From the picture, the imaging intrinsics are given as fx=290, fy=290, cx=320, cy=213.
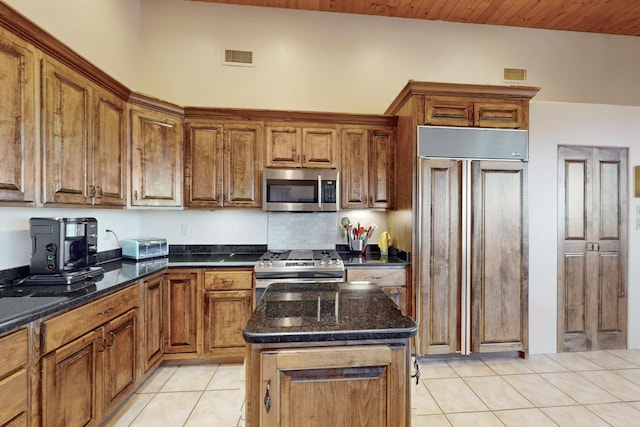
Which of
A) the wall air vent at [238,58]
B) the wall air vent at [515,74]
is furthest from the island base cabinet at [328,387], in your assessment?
the wall air vent at [515,74]

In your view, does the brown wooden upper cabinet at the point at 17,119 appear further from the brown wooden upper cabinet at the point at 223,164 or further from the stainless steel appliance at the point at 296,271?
Result: the stainless steel appliance at the point at 296,271

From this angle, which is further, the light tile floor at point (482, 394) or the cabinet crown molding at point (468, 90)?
the cabinet crown molding at point (468, 90)

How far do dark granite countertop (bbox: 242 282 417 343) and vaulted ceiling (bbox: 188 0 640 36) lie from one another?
332 cm

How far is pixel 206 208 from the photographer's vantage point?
3064 millimetres

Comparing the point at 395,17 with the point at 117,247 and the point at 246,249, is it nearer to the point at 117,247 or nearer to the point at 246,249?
the point at 246,249

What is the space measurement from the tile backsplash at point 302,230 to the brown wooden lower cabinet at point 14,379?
2.27m

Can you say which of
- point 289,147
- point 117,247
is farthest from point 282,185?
point 117,247

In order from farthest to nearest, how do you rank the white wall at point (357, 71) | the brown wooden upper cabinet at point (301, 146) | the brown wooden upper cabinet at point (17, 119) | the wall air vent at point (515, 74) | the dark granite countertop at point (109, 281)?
the wall air vent at point (515, 74)
the brown wooden upper cabinet at point (301, 146)
the white wall at point (357, 71)
the brown wooden upper cabinet at point (17, 119)
the dark granite countertop at point (109, 281)

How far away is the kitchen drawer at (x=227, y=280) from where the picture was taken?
2686 millimetres

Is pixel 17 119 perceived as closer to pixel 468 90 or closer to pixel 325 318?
pixel 325 318

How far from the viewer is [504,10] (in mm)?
3348

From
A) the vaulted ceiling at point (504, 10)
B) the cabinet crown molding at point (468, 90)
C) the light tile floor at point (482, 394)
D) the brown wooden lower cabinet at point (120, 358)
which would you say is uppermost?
the vaulted ceiling at point (504, 10)

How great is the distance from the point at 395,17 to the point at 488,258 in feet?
9.82

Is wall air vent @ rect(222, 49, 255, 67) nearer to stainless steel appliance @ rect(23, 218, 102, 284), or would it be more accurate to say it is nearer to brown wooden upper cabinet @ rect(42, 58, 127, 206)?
brown wooden upper cabinet @ rect(42, 58, 127, 206)
